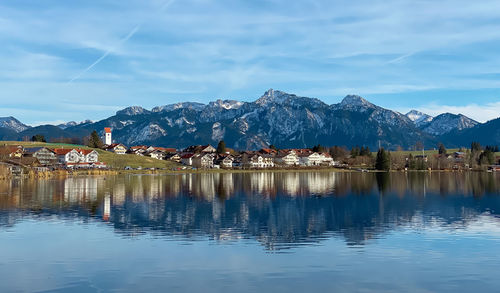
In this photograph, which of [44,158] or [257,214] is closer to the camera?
[257,214]

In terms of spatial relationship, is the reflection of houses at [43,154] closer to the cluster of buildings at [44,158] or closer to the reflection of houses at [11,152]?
the cluster of buildings at [44,158]

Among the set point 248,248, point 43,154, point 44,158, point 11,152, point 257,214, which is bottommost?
point 248,248

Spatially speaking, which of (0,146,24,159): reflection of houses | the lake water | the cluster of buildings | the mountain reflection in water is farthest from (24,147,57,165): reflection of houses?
the lake water

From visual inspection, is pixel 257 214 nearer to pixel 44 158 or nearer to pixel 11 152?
pixel 11 152

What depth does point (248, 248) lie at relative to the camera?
31750mm

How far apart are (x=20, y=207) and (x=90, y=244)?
89.7 ft

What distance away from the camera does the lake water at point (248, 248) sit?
76.2ft

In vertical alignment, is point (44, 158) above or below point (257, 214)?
above

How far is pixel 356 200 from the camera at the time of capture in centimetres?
6638

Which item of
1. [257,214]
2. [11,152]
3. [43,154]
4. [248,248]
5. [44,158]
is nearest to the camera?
[248,248]

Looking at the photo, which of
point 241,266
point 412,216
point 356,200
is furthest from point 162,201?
point 241,266

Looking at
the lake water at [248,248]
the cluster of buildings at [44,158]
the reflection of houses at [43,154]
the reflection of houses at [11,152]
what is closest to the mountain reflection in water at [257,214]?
the lake water at [248,248]

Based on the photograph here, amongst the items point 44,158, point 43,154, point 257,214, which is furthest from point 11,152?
point 257,214

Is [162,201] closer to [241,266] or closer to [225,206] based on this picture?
[225,206]
